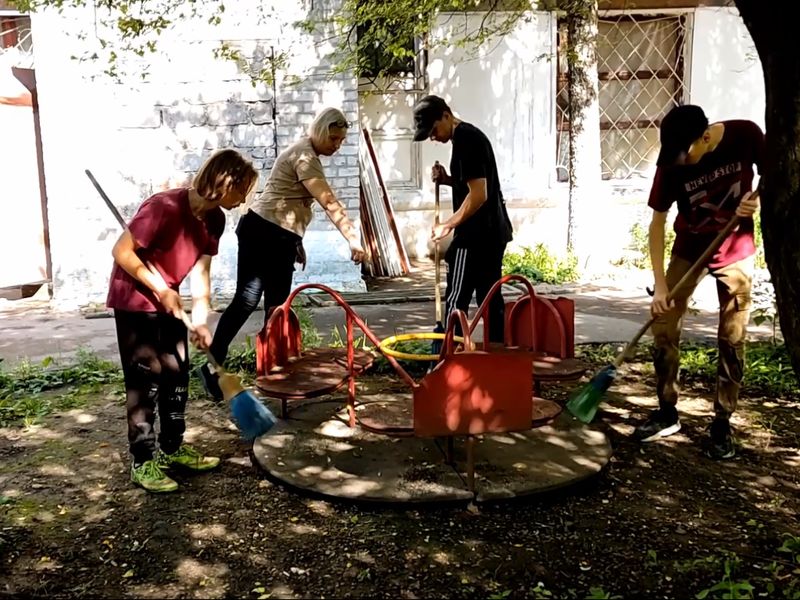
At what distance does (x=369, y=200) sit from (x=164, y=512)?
253 inches

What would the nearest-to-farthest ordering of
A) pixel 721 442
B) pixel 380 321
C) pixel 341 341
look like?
pixel 721 442 < pixel 341 341 < pixel 380 321

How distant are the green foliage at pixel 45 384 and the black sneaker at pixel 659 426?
324cm

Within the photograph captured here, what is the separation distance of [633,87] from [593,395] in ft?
26.4

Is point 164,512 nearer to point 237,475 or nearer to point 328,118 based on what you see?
point 237,475

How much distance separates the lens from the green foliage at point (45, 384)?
4970mm

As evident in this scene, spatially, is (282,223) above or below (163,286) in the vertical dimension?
above

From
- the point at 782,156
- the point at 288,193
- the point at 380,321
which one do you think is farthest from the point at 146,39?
the point at 782,156

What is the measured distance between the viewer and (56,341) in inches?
267

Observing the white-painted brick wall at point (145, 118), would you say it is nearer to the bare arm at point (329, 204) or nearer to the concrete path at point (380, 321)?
the concrete path at point (380, 321)

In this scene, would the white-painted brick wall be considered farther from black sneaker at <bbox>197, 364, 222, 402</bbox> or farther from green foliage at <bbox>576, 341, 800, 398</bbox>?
green foliage at <bbox>576, 341, 800, 398</bbox>

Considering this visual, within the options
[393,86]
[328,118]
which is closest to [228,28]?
[393,86]

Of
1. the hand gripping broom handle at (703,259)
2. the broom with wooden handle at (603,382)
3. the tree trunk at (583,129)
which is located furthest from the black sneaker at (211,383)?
the tree trunk at (583,129)

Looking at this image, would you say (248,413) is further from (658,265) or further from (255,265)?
(658,265)

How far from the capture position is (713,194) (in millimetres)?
3924
